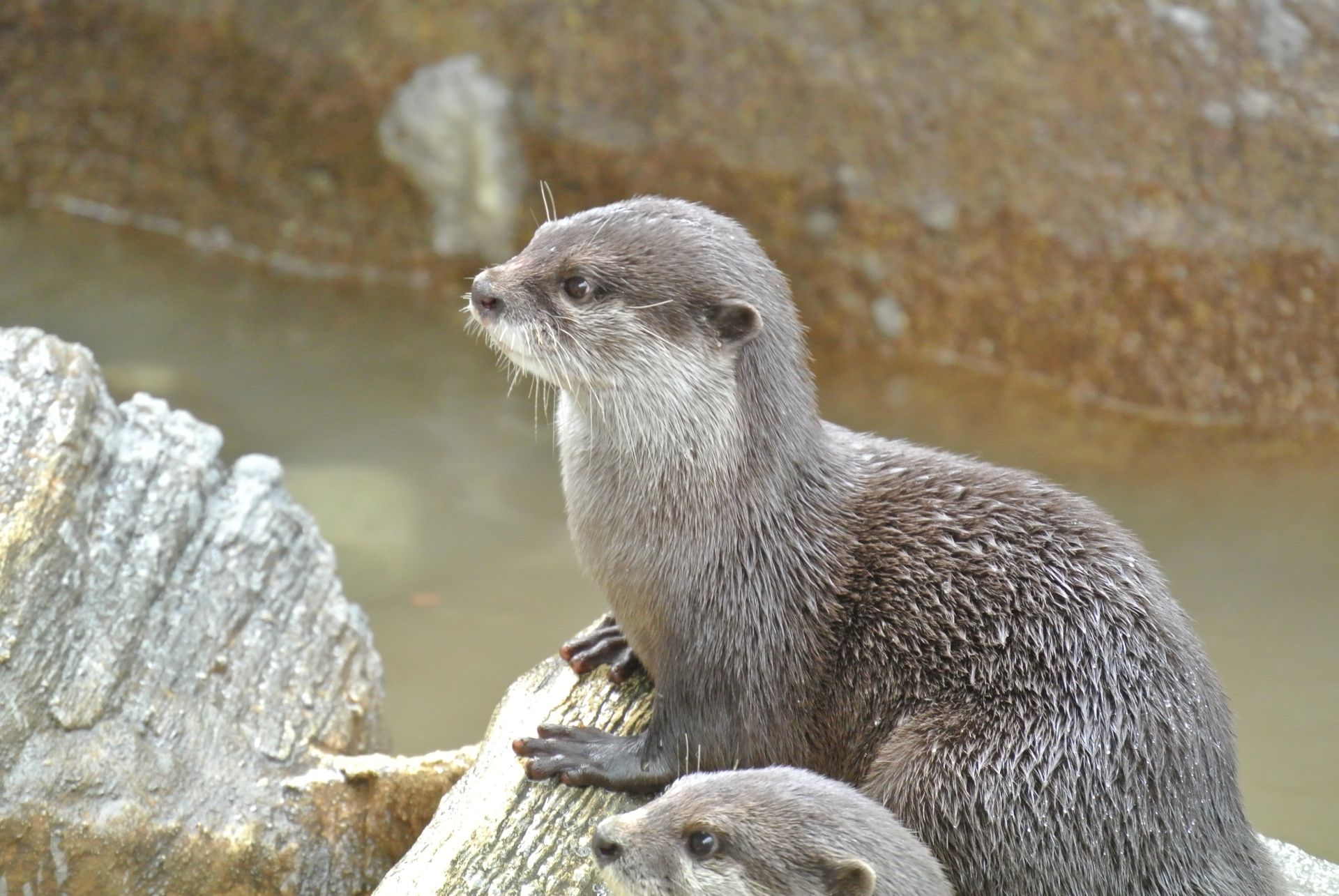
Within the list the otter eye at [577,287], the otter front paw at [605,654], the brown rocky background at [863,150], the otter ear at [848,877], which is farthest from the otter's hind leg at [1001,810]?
the brown rocky background at [863,150]

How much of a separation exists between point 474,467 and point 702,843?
308 centimetres

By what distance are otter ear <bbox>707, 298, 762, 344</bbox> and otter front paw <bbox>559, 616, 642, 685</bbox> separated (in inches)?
27.5

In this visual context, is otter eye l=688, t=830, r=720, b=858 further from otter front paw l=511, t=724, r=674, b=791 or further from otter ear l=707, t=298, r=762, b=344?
otter ear l=707, t=298, r=762, b=344

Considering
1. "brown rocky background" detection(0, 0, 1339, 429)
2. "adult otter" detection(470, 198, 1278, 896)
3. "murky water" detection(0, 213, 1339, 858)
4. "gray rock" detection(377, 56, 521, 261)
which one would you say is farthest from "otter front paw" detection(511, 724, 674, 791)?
→ "gray rock" detection(377, 56, 521, 261)

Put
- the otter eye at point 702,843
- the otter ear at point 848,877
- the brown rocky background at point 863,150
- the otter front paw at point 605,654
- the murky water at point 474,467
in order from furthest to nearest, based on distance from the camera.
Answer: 1. the brown rocky background at point 863,150
2. the murky water at point 474,467
3. the otter front paw at point 605,654
4. the otter eye at point 702,843
5. the otter ear at point 848,877

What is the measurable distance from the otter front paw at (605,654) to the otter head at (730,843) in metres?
0.66

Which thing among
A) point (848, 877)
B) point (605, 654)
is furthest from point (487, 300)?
point (848, 877)

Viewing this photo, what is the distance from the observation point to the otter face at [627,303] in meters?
2.34

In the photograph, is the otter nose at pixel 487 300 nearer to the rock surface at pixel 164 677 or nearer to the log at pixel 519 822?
the log at pixel 519 822

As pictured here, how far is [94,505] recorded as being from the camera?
284 centimetres

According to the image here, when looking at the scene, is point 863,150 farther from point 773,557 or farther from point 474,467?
point 773,557

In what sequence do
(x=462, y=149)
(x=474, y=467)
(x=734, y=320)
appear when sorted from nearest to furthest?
1. (x=734, y=320)
2. (x=474, y=467)
3. (x=462, y=149)

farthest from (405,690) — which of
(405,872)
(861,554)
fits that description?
(861,554)

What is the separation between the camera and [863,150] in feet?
17.5
